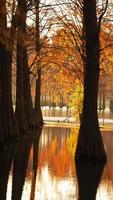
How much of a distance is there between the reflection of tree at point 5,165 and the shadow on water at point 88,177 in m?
1.72

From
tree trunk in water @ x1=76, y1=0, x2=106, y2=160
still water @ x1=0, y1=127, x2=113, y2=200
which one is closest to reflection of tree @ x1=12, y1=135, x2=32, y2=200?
still water @ x1=0, y1=127, x2=113, y2=200

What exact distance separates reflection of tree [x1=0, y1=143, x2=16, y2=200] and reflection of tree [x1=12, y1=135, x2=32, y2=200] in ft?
0.64

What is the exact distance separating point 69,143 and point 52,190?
1431 cm

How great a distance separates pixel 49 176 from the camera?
49.6 ft

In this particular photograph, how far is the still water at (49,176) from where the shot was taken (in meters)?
12.1

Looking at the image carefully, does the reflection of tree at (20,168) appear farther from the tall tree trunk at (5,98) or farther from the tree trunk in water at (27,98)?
the tree trunk in water at (27,98)

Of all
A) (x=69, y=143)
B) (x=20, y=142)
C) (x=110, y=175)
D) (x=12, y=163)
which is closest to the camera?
(x=110, y=175)

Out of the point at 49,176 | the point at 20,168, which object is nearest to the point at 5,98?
the point at 20,168

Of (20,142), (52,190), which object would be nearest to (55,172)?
(52,190)

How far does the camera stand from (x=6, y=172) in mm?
14969

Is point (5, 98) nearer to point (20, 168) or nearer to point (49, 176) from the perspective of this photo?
point (20, 168)

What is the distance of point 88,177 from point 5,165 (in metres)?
2.73

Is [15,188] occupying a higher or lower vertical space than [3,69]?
lower

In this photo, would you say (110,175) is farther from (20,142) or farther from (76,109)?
(76,109)
